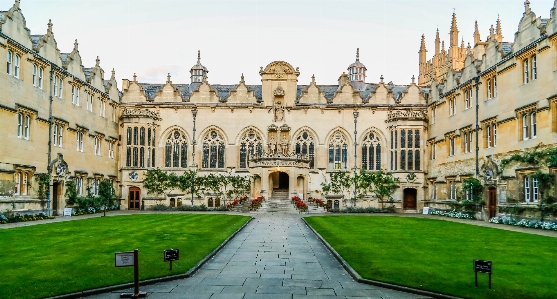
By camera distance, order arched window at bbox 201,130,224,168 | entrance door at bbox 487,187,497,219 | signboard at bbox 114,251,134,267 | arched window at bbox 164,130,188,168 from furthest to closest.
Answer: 1. arched window at bbox 201,130,224,168
2. arched window at bbox 164,130,188,168
3. entrance door at bbox 487,187,497,219
4. signboard at bbox 114,251,134,267

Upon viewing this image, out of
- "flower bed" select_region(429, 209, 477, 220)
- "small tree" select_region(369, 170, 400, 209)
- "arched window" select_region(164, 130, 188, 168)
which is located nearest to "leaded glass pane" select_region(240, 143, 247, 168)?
"arched window" select_region(164, 130, 188, 168)

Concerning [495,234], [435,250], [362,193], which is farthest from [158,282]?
[362,193]

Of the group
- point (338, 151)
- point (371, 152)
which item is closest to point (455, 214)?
point (371, 152)

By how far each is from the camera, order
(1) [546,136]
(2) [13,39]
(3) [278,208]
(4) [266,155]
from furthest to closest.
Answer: (4) [266,155] → (3) [278,208] → (2) [13,39] → (1) [546,136]

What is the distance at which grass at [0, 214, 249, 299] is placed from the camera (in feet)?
36.4

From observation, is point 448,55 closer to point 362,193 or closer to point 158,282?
point 362,193

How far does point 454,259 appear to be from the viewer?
1457 cm

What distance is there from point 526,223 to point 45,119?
3107cm

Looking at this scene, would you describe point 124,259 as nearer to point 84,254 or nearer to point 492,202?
point 84,254

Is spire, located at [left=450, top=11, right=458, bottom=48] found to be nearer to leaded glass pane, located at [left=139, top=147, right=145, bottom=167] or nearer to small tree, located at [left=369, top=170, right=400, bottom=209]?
small tree, located at [left=369, top=170, right=400, bottom=209]

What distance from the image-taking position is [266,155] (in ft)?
153

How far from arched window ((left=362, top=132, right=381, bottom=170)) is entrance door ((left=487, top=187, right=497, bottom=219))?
55.2ft

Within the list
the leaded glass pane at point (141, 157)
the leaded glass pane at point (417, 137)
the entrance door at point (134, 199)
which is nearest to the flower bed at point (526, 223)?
the leaded glass pane at point (417, 137)

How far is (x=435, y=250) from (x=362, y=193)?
105 feet
